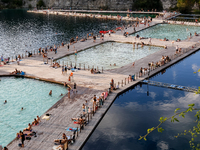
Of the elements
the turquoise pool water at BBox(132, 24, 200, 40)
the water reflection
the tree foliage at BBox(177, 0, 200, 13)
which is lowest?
the water reflection

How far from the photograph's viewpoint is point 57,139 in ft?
119

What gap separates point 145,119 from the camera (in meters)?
44.8

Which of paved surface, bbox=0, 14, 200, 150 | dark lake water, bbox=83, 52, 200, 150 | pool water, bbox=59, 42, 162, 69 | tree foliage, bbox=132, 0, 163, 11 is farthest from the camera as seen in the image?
tree foliage, bbox=132, 0, 163, 11

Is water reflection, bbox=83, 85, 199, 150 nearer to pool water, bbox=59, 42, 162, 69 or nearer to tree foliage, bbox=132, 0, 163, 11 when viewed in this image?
pool water, bbox=59, 42, 162, 69

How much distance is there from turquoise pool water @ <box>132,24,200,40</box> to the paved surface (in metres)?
17.8

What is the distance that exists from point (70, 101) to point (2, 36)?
81.2 metres

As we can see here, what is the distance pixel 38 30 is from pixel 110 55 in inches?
2450

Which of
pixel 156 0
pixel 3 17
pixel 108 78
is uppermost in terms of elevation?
pixel 156 0

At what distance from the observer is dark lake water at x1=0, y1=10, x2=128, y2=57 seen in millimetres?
102125

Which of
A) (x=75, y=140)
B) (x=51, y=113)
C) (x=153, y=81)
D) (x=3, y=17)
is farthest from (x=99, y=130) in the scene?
(x=3, y=17)

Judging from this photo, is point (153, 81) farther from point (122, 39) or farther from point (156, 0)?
point (156, 0)

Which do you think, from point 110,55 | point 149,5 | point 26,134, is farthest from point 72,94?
point 149,5

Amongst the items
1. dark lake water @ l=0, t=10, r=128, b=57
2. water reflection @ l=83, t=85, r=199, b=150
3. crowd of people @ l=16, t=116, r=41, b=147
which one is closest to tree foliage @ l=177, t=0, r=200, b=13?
dark lake water @ l=0, t=10, r=128, b=57

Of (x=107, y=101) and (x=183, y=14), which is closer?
(x=107, y=101)
